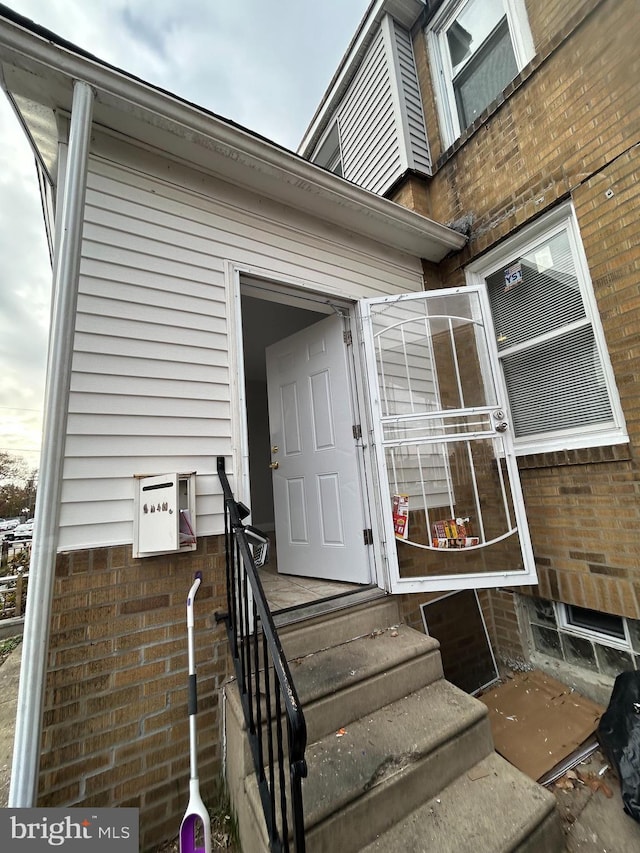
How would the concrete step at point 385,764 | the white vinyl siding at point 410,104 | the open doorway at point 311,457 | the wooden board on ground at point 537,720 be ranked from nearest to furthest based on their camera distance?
the concrete step at point 385,764, the wooden board on ground at point 537,720, the open doorway at point 311,457, the white vinyl siding at point 410,104

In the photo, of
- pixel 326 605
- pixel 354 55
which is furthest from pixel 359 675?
pixel 354 55

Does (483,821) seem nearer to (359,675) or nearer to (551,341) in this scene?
(359,675)

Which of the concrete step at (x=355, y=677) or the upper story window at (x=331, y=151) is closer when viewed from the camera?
the concrete step at (x=355, y=677)

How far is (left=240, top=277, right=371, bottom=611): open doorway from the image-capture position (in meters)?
2.64

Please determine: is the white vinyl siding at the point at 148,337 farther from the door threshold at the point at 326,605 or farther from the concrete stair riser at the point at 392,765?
the concrete stair riser at the point at 392,765

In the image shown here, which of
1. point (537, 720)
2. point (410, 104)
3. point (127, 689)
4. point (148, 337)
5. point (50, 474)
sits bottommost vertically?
point (537, 720)

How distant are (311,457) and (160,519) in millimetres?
1489

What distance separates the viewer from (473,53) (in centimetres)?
345

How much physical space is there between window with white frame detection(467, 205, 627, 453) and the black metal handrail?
223 centimetres

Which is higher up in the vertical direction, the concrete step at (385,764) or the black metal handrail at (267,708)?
the black metal handrail at (267,708)

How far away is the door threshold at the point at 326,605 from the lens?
2.08 metres

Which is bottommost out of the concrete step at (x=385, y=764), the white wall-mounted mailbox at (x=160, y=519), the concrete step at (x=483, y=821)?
the concrete step at (x=483, y=821)

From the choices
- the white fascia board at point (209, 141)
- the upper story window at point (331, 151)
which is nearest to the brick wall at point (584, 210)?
the white fascia board at point (209, 141)

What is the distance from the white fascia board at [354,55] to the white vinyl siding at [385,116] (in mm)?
64
